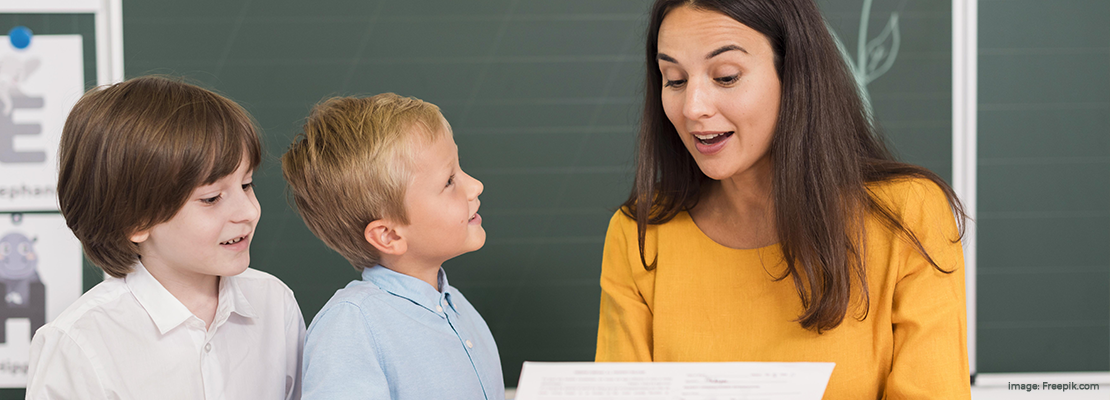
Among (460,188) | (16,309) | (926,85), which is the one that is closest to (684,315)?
(460,188)

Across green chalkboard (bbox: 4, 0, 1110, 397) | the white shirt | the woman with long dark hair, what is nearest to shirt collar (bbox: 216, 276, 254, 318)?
the white shirt

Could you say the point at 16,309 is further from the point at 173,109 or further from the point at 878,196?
the point at 878,196

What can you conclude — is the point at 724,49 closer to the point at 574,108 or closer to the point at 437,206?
the point at 437,206

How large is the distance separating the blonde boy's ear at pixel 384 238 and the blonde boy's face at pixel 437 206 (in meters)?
0.01

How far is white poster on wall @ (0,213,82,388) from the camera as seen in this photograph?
1.80 meters

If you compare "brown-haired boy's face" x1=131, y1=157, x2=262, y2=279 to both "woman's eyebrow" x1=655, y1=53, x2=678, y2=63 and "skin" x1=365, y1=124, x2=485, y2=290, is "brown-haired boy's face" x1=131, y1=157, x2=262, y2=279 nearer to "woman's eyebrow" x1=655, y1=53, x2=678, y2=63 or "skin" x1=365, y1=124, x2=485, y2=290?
"skin" x1=365, y1=124, x2=485, y2=290

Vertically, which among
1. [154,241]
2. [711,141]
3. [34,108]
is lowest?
[154,241]

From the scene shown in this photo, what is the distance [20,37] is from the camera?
178cm

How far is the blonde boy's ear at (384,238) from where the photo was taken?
3.41ft

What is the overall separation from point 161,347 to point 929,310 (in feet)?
3.54

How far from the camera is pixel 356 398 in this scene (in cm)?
88

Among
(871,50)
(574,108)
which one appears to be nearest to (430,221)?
(574,108)

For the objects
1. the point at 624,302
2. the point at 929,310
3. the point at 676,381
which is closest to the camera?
the point at 676,381

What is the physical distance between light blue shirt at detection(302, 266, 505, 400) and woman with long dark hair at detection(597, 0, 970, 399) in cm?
33
